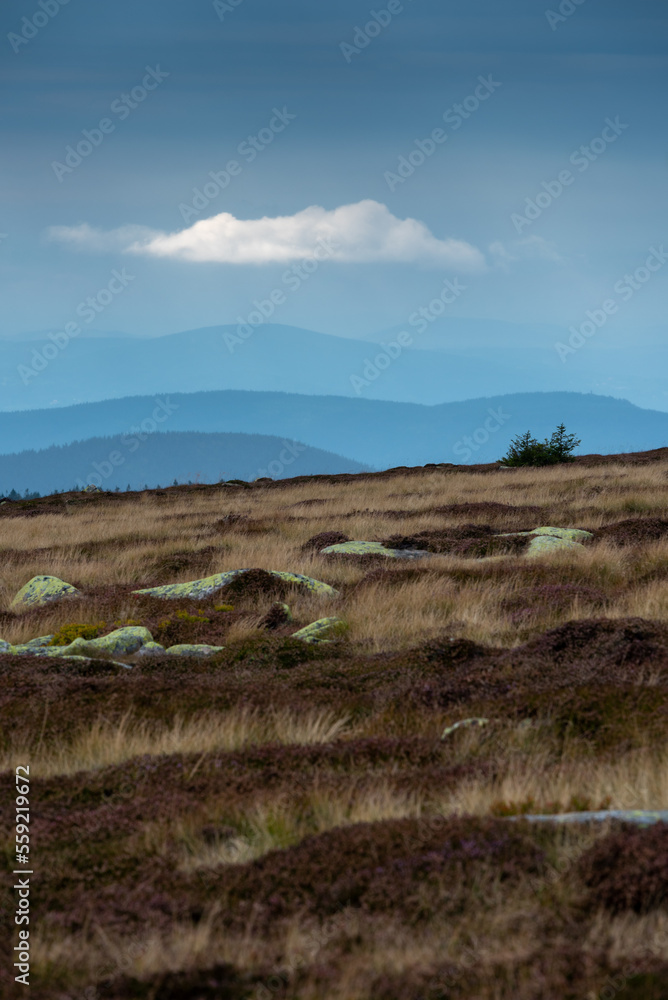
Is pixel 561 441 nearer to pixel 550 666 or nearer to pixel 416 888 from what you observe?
pixel 550 666

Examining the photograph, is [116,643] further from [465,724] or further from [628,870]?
[628,870]

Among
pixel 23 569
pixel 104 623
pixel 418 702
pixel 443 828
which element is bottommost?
pixel 443 828

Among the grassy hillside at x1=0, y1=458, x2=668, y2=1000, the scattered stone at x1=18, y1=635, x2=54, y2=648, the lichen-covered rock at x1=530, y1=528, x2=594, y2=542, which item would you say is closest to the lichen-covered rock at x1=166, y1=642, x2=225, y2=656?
the grassy hillside at x1=0, y1=458, x2=668, y2=1000

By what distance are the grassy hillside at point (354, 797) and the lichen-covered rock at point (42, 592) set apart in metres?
1.18

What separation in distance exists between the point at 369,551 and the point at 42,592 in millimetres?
6380

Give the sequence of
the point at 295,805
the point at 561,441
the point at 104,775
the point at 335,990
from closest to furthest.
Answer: the point at 335,990, the point at 295,805, the point at 104,775, the point at 561,441

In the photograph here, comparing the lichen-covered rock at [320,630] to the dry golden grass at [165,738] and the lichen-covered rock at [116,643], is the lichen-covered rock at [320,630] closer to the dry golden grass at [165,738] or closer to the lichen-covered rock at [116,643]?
the lichen-covered rock at [116,643]

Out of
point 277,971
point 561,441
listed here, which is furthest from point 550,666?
point 561,441

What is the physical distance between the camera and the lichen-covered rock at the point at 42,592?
12702 millimetres

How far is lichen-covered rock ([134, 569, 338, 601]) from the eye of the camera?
1193 cm

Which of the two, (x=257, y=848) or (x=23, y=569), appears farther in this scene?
(x=23, y=569)

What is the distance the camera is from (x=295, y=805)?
14.6 feet

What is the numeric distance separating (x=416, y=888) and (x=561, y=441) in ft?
121

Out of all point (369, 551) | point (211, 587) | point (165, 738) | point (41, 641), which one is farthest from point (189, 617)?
point (369, 551)
